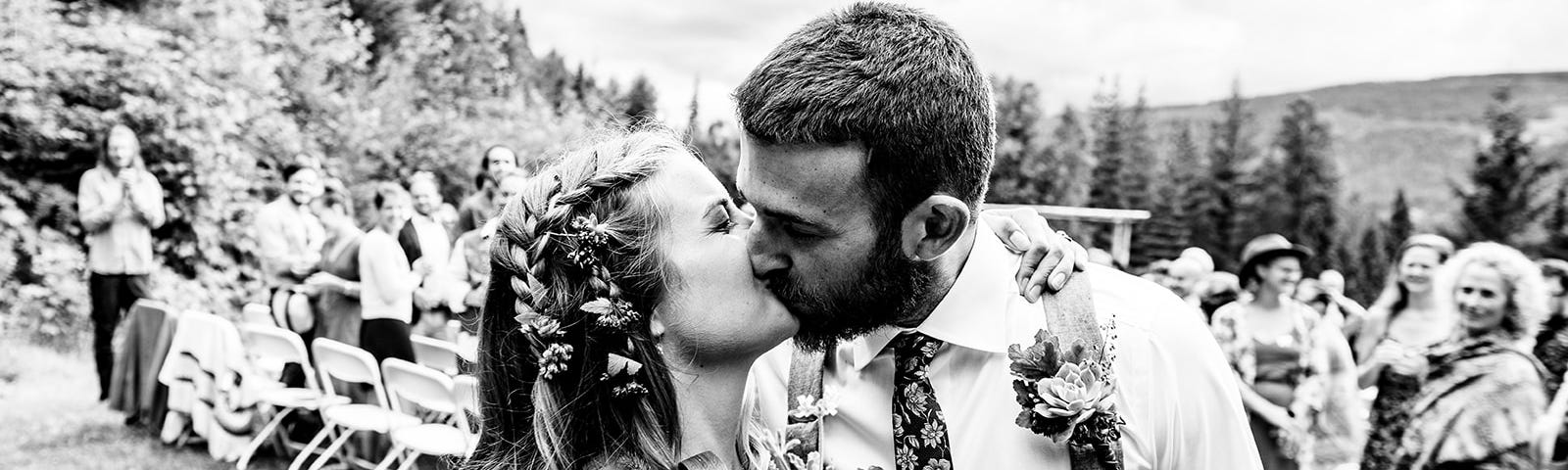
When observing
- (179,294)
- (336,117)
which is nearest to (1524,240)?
(336,117)

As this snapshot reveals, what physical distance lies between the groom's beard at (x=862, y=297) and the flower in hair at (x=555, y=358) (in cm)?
35

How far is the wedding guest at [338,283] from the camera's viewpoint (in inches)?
258

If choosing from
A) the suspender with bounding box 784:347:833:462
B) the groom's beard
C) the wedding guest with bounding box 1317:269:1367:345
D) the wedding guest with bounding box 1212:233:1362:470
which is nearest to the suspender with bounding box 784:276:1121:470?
the suspender with bounding box 784:347:833:462

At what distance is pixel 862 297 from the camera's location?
1.81m

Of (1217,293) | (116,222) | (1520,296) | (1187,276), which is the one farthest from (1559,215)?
(116,222)

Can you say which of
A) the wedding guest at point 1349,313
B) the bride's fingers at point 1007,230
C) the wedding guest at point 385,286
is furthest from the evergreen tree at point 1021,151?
the bride's fingers at point 1007,230

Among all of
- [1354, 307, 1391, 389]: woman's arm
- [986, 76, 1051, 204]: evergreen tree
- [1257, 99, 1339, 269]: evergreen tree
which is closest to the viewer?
[1354, 307, 1391, 389]: woman's arm

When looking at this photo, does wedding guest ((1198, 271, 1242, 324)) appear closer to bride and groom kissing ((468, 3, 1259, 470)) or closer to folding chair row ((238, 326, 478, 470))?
folding chair row ((238, 326, 478, 470))

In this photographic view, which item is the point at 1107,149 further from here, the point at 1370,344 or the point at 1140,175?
the point at 1370,344

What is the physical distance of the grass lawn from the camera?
6496mm

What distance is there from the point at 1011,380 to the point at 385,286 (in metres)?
4.99

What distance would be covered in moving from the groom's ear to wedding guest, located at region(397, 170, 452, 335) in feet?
16.9

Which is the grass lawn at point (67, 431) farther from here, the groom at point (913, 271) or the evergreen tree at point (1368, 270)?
the evergreen tree at point (1368, 270)

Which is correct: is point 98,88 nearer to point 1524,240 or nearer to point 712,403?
point 712,403
